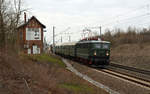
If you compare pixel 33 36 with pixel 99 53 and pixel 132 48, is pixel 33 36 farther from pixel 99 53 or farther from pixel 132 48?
pixel 99 53

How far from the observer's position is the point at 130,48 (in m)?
Answer: 34.5

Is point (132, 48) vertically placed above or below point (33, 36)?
below

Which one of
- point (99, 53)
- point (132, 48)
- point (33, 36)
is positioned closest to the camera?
point (99, 53)

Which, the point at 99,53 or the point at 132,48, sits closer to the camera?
the point at 99,53

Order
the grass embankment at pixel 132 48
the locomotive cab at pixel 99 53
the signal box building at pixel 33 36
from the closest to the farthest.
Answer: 1. the locomotive cab at pixel 99 53
2. the grass embankment at pixel 132 48
3. the signal box building at pixel 33 36

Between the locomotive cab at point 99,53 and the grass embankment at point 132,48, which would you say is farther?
the grass embankment at point 132,48

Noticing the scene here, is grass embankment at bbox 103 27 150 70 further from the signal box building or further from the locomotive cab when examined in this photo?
the signal box building

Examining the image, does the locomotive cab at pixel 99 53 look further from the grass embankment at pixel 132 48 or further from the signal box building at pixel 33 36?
the signal box building at pixel 33 36

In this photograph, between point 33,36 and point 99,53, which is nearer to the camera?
point 99,53

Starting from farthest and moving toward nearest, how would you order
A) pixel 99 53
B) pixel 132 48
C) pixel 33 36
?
1. pixel 33 36
2. pixel 132 48
3. pixel 99 53

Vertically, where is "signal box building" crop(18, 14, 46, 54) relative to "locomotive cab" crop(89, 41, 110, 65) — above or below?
above

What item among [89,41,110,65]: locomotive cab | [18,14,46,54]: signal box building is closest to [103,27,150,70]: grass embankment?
[89,41,110,65]: locomotive cab

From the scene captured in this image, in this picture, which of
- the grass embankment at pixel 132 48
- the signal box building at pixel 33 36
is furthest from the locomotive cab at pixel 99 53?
the signal box building at pixel 33 36

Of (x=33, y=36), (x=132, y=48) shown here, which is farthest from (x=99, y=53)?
(x=33, y=36)
